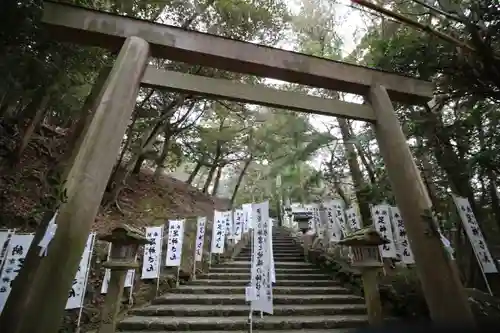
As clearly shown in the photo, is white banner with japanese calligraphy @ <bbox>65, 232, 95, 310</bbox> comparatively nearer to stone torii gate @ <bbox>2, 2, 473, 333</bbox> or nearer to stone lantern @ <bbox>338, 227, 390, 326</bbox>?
stone torii gate @ <bbox>2, 2, 473, 333</bbox>

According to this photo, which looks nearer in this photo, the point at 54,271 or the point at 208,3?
the point at 54,271

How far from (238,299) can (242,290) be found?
75 centimetres

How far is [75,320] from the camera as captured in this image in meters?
5.37

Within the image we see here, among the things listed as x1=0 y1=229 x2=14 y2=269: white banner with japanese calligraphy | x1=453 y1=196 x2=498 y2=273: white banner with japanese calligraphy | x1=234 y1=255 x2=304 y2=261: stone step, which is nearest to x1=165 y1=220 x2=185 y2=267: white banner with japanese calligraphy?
x1=0 y1=229 x2=14 y2=269: white banner with japanese calligraphy

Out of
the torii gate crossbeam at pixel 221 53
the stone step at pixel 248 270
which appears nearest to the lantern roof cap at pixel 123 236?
the torii gate crossbeam at pixel 221 53

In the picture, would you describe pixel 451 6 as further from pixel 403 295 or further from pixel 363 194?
pixel 403 295

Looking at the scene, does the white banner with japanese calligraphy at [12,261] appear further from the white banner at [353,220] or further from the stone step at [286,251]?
the stone step at [286,251]

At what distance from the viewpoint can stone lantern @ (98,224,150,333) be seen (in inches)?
202

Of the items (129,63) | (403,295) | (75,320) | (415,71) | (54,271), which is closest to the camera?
(54,271)

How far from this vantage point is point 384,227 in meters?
7.01

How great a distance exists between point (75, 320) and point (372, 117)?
5.90m

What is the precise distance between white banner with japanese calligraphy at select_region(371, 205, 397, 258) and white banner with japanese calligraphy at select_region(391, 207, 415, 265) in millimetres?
105

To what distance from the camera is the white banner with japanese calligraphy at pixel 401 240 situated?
21.6 feet

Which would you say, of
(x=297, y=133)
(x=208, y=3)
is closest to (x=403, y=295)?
(x=297, y=133)
